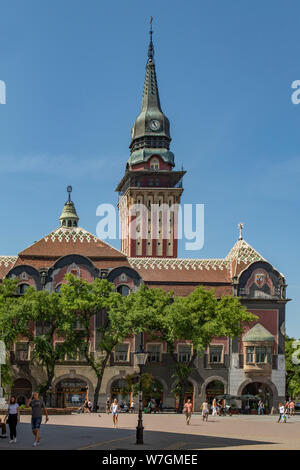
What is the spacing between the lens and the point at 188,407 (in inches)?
1900

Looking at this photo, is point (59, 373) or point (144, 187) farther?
point (144, 187)

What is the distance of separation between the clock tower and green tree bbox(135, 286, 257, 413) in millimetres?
32315

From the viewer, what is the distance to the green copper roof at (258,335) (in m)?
81.0

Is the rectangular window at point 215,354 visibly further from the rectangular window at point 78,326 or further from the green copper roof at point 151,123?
the green copper roof at point 151,123

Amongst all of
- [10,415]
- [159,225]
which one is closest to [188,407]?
[10,415]

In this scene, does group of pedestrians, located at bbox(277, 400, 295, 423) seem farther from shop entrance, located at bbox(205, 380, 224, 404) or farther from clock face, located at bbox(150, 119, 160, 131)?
clock face, located at bbox(150, 119, 160, 131)

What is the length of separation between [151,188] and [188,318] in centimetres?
3904

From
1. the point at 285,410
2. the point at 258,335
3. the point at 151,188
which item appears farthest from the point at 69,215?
the point at 285,410

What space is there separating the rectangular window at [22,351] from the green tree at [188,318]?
1317cm

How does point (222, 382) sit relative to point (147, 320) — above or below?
below

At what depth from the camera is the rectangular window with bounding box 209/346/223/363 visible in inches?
3226

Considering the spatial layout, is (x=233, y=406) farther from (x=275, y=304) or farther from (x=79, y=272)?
(x=79, y=272)

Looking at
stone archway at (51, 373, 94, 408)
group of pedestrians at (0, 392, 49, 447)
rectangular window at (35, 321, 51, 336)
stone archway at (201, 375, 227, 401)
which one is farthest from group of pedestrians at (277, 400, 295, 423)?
group of pedestrians at (0, 392, 49, 447)

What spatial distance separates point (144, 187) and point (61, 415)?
54.3 meters
